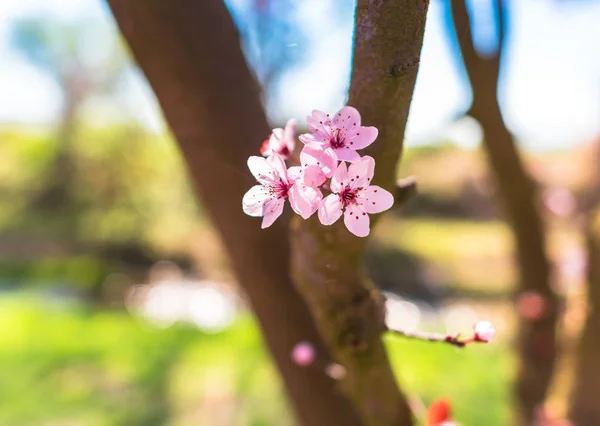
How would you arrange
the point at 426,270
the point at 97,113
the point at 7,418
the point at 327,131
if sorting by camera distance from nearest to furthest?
the point at 327,131 → the point at 7,418 → the point at 426,270 → the point at 97,113

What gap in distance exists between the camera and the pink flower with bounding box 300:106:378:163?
1.02ft

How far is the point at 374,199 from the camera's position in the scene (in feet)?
1.08

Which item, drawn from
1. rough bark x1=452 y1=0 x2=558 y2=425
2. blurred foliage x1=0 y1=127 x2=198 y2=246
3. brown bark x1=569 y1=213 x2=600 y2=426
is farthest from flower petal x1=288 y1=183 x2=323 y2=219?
blurred foliage x1=0 y1=127 x2=198 y2=246

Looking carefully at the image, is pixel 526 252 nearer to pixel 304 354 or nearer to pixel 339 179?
pixel 304 354

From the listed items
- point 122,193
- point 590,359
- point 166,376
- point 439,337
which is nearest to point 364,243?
point 439,337

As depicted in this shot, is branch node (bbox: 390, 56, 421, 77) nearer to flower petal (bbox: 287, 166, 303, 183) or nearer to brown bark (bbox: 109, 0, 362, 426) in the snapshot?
flower petal (bbox: 287, 166, 303, 183)

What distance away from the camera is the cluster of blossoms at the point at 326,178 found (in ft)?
1.00

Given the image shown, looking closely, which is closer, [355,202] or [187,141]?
[355,202]

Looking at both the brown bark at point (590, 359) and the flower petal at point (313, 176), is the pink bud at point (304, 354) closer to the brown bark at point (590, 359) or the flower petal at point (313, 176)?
the flower petal at point (313, 176)

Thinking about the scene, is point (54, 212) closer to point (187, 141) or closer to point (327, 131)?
point (187, 141)

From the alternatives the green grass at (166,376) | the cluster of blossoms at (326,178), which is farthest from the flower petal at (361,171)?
the green grass at (166,376)

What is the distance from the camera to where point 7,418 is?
1.79 metres

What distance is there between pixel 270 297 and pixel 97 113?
4344 mm

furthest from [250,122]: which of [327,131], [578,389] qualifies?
[578,389]
